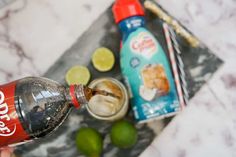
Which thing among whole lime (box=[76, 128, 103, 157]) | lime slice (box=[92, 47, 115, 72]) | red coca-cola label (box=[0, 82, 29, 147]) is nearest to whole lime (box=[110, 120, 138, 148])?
whole lime (box=[76, 128, 103, 157])

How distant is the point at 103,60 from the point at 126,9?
0.14m

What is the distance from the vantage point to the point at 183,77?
40.5 inches

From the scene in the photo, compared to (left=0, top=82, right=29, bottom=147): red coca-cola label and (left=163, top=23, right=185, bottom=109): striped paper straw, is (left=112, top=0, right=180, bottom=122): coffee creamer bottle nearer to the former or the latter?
(left=163, top=23, right=185, bottom=109): striped paper straw

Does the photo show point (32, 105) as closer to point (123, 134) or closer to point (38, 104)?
point (38, 104)

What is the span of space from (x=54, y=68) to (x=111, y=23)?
17 cm

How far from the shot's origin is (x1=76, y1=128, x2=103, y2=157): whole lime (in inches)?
37.6

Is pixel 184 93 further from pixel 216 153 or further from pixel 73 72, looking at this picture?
pixel 73 72

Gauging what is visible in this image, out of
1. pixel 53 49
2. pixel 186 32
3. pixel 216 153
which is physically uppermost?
pixel 53 49

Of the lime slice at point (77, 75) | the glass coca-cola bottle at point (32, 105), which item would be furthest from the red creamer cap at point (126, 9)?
the glass coca-cola bottle at point (32, 105)

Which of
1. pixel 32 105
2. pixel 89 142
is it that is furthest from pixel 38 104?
pixel 89 142

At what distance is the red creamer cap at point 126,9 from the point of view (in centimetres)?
97

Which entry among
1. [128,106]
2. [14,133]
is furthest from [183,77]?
[14,133]

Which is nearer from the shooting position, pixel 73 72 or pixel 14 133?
pixel 14 133

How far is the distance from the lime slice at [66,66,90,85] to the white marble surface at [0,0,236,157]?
6 centimetres
